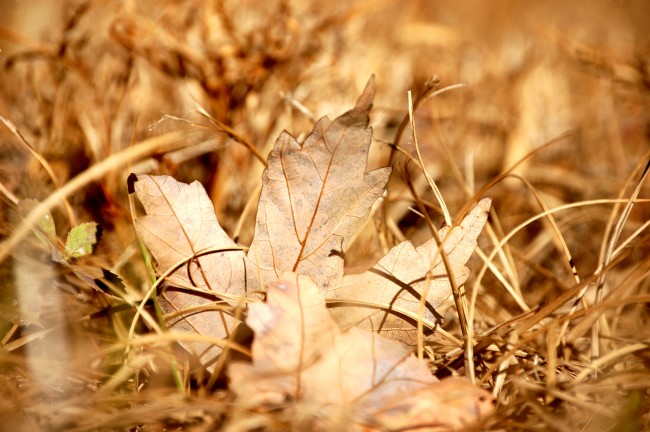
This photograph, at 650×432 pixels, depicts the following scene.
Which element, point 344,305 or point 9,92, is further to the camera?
point 9,92

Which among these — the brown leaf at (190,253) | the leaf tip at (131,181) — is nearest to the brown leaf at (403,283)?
the brown leaf at (190,253)

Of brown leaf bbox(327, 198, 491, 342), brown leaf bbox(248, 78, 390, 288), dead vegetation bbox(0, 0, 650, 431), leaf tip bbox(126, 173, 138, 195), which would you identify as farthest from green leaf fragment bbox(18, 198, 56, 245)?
brown leaf bbox(327, 198, 491, 342)

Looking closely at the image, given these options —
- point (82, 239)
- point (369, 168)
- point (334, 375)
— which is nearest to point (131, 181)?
point (82, 239)

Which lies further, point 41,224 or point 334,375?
point 41,224

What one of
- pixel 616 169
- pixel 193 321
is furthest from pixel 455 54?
pixel 193 321

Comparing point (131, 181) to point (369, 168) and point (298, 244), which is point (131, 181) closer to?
point (298, 244)

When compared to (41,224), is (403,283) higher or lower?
lower

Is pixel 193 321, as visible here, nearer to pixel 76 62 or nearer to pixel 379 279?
pixel 379 279
